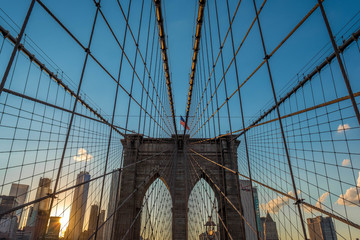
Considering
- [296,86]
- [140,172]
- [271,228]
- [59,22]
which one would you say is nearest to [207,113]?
[296,86]

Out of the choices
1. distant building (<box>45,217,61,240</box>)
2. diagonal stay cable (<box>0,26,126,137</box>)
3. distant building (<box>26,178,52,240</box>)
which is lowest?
distant building (<box>45,217,61,240</box>)

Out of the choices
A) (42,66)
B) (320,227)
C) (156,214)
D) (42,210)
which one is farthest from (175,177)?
Answer: (42,66)

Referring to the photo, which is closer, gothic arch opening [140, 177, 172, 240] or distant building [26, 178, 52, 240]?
distant building [26, 178, 52, 240]

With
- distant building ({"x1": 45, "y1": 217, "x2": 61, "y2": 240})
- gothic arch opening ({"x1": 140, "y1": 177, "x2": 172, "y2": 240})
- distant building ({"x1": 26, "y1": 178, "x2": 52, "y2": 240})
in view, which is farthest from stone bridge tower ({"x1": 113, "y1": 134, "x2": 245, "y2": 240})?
distant building ({"x1": 26, "y1": 178, "x2": 52, "y2": 240})

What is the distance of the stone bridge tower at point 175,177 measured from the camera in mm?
12375

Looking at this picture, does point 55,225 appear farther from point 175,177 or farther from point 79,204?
point 175,177

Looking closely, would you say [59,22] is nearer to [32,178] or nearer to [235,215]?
[32,178]

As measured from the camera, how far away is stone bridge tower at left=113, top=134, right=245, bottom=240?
12375mm

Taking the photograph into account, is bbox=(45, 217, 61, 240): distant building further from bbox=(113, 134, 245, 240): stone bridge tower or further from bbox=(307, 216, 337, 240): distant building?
bbox=(307, 216, 337, 240): distant building

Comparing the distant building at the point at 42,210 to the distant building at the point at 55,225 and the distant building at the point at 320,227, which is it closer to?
the distant building at the point at 55,225

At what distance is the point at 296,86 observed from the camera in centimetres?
894

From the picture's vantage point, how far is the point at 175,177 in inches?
548

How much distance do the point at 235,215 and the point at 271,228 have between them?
4955cm

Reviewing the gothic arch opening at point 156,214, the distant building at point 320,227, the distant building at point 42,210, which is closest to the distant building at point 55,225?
the distant building at point 42,210
